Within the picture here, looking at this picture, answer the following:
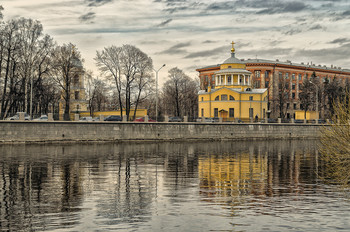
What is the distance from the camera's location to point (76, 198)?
17.7 m

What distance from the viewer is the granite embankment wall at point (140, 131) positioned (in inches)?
2101

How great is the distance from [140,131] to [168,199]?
146 ft

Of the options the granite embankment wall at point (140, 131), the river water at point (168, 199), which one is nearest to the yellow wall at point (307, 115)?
the granite embankment wall at point (140, 131)

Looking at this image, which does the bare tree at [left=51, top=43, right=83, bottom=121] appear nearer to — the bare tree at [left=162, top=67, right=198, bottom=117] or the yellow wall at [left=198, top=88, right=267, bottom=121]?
the yellow wall at [left=198, top=88, right=267, bottom=121]

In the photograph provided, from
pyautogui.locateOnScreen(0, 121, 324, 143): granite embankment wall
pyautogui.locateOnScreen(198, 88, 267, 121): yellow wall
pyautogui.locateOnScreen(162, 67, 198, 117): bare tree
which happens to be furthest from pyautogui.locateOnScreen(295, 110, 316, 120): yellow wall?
pyautogui.locateOnScreen(0, 121, 324, 143): granite embankment wall

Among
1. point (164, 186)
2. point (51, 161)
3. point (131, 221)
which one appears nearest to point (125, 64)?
point (51, 161)

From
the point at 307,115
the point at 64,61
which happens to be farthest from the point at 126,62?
the point at 307,115

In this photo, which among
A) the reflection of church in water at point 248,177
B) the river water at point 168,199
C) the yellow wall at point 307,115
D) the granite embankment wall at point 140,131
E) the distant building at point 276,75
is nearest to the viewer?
the river water at point 168,199

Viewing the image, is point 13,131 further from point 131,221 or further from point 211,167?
point 131,221

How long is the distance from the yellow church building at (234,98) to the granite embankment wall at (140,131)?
36.9 ft

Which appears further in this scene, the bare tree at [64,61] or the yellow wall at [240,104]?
the yellow wall at [240,104]

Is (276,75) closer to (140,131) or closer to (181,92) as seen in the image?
(181,92)

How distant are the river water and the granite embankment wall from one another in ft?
83.0

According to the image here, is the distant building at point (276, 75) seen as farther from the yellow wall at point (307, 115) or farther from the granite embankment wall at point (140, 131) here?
the granite embankment wall at point (140, 131)
